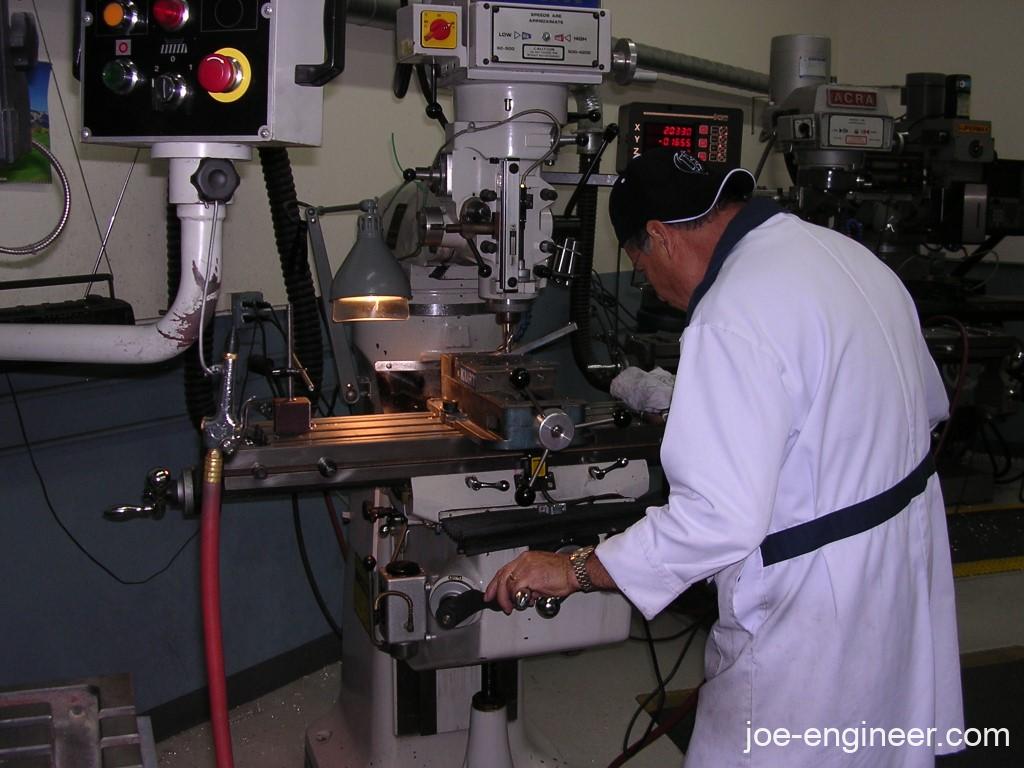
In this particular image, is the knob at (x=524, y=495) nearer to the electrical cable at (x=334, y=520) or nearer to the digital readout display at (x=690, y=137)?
the digital readout display at (x=690, y=137)

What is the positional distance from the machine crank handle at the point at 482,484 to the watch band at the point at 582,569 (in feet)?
0.77

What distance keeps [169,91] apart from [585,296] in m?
1.44

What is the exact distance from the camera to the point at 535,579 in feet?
4.07

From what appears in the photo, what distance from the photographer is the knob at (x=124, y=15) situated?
1.22m

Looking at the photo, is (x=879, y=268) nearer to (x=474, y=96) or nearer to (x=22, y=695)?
(x=474, y=96)

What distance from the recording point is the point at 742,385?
108 centimetres

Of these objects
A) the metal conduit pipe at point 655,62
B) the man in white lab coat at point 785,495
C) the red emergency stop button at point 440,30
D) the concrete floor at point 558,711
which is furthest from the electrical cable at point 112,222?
the man in white lab coat at point 785,495

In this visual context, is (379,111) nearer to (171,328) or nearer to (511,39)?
(511,39)

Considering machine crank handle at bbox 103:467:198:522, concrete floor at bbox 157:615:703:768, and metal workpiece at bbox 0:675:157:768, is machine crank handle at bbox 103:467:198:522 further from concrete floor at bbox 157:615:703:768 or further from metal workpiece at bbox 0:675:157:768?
concrete floor at bbox 157:615:703:768

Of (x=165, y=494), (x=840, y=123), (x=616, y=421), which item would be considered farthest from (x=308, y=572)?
(x=840, y=123)

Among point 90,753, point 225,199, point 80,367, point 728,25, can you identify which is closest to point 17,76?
point 225,199

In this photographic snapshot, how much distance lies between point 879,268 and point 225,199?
82cm

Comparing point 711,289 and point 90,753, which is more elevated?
point 711,289

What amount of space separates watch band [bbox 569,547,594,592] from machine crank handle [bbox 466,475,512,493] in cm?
23
